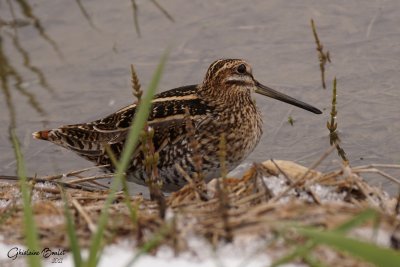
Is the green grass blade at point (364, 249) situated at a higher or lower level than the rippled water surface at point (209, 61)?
lower

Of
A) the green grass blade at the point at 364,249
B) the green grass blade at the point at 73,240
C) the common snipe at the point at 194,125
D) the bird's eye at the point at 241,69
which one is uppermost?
the bird's eye at the point at 241,69

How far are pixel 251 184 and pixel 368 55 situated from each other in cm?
354

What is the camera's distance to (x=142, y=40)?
27.7 feet

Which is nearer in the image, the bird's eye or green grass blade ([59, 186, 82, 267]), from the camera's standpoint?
green grass blade ([59, 186, 82, 267])

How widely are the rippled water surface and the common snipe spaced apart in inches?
21.2

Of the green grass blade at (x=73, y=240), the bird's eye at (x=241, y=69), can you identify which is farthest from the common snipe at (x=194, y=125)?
the green grass blade at (x=73, y=240)

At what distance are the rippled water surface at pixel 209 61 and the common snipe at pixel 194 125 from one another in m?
0.54

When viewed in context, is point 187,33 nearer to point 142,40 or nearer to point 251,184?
point 142,40

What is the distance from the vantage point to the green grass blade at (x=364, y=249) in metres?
2.57

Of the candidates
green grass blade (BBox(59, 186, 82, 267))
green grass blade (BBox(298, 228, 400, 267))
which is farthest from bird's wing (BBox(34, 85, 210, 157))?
green grass blade (BBox(298, 228, 400, 267))

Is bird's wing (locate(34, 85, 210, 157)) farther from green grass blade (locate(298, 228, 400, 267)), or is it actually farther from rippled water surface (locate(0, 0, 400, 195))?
green grass blade (locate(298, 228, 400, 267))

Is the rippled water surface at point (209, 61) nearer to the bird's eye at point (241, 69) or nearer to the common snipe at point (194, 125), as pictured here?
the common snipe at point (194, 125)

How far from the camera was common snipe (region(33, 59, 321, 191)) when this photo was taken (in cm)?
612

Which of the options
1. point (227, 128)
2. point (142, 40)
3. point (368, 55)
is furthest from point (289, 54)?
point (227, 128)
